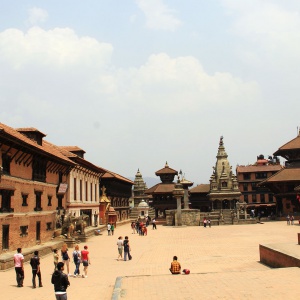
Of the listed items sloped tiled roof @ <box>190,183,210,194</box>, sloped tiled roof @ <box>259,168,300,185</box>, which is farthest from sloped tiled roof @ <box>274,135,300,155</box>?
sloped tiled roof @ <box>190,183,210,194</box>

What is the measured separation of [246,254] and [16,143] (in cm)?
1543

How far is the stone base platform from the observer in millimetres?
17364

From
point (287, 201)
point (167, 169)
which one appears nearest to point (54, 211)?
point (287, 201)

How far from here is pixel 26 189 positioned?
2950 cm

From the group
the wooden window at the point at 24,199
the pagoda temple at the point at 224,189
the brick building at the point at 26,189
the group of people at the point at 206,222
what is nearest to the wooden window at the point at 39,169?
the brick building at the point at 26,189

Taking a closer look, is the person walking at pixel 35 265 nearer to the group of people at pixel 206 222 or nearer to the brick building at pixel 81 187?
the brick building at pixel 81 187

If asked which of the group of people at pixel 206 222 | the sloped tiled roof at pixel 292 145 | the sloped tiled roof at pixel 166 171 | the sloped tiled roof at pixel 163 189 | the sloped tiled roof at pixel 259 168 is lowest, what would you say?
the group of people at pixel 206 222

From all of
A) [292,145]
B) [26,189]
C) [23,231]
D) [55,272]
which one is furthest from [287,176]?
[55,272]

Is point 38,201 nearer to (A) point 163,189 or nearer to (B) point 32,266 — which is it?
(B) point 32,266

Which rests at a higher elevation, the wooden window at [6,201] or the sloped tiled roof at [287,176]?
the sloped tiled roof at [287,176]

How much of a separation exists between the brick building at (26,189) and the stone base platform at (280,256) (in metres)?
14.9

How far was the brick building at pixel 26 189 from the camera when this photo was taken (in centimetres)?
2570

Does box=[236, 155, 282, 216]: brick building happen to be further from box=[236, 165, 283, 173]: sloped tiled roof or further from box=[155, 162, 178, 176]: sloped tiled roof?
box=[155, 162, 178, 176]: sloped tiled roof

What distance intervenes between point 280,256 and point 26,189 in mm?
18031
